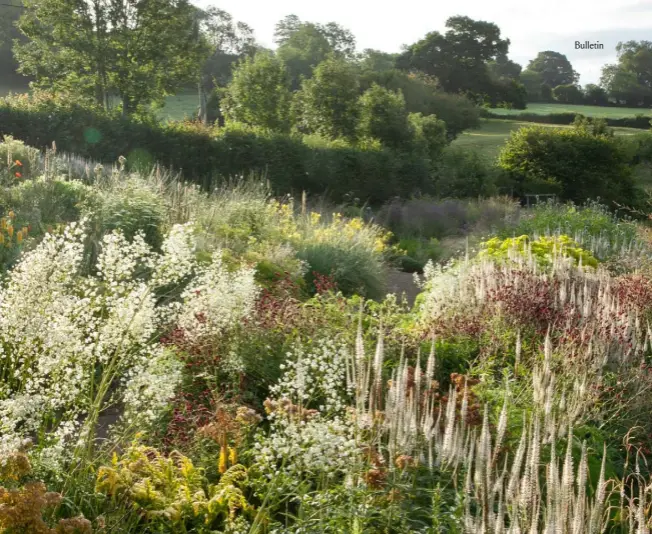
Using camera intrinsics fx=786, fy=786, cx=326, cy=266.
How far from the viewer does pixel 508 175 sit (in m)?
24.7

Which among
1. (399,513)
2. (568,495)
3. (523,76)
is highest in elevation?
(523,76)

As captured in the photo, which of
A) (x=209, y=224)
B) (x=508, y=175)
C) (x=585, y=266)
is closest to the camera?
(x=585, y=266)

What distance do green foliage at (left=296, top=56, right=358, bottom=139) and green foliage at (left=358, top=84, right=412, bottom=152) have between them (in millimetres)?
389

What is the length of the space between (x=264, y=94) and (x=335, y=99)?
266 centimetres

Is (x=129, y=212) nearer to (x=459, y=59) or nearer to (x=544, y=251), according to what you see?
(x=544, y=251)

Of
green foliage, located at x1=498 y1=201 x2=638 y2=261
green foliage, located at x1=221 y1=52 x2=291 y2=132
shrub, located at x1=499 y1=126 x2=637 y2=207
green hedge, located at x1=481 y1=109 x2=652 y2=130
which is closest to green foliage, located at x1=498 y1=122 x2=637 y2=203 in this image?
shrub, located at x1=499 y1=126 x2=637 y2=207

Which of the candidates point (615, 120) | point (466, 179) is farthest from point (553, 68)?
point (466, 179)

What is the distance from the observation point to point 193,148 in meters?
20.4

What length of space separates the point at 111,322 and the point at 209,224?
700 cm

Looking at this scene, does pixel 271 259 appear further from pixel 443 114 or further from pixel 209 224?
pixel 443 114

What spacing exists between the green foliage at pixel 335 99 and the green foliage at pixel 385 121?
15.3 inches

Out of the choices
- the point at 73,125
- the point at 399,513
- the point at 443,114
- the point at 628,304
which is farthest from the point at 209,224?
the point at 443,114

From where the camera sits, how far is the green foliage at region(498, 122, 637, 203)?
2445 cm

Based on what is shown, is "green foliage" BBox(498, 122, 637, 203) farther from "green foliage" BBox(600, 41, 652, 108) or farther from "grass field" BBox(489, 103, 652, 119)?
"green foliage" BBox(600, 41, 652, 108)
